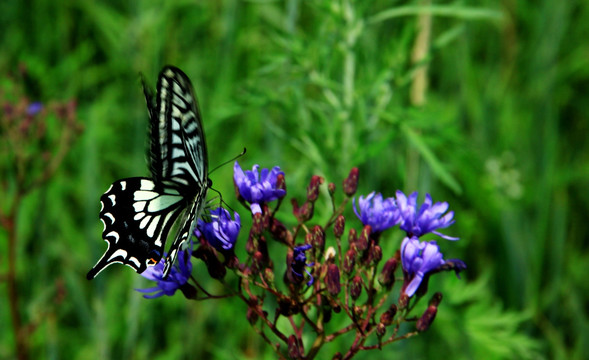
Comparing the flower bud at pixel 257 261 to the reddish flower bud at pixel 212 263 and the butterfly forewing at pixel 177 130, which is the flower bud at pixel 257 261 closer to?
the reddish flower bud at pixel 212 263

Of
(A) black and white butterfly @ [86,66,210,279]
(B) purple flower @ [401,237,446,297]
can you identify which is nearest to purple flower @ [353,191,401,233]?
(B) purple flower @ [401,237,446,297]

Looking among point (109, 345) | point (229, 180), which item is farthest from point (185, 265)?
point (229, 180)

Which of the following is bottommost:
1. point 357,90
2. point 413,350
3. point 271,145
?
point 413,350

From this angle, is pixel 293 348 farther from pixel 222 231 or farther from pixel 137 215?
pixel 137 215

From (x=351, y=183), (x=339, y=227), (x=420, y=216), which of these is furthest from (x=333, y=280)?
(x=351, y=183)

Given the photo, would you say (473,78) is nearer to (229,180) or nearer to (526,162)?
(526,162)

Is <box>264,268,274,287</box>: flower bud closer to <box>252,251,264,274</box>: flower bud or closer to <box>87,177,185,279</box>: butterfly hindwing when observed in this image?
<box>252,251,264,274</box>: flower bud

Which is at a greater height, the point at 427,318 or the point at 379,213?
the point at 379,213
